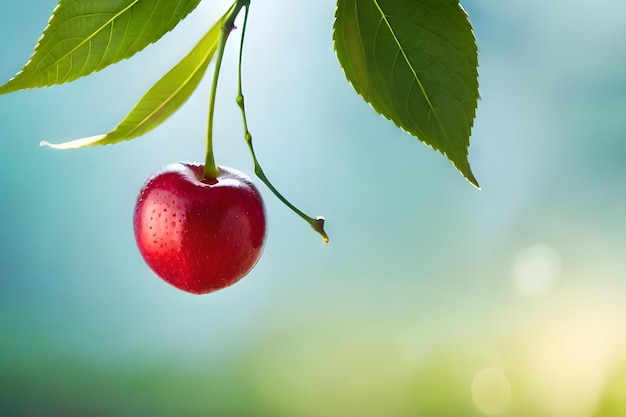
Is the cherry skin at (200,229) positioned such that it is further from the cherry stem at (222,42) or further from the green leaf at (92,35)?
the green leaf at (92,35)

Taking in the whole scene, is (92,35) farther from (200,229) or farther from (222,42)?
(200,229)

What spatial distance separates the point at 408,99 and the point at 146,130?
175 millimetres

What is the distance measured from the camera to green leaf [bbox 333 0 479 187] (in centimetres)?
39

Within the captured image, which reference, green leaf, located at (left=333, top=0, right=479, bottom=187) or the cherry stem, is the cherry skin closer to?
the cherry stem

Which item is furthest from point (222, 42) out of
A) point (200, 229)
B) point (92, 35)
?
point (200, 229)

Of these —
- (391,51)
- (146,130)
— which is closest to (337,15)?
(391,51)

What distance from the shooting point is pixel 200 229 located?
540mm

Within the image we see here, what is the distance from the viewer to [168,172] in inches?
22.4

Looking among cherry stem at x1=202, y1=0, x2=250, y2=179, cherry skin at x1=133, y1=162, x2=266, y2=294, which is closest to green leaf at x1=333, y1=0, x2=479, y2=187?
cherry stem at x1=202, y1=0, x2=250, y2=179

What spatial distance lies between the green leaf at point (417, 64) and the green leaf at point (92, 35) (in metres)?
0.10

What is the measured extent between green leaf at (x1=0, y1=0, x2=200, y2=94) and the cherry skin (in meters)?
0.16

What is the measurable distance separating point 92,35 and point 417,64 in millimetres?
178

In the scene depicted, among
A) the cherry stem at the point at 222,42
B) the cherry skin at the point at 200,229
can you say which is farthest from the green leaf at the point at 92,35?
the cherry skin at the point at 200,229

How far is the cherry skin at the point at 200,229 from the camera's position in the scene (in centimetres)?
54
